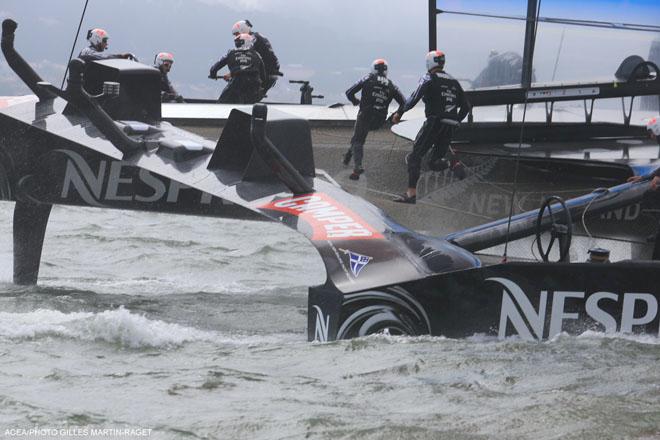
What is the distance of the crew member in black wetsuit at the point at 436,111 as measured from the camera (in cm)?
988

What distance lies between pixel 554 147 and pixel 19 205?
14.5 ft

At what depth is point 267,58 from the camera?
14.0m

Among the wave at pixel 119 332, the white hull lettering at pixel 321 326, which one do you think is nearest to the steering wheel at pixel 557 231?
the white hull lettering at pixel 321 326

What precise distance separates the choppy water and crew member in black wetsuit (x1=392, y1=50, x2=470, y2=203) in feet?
9.64

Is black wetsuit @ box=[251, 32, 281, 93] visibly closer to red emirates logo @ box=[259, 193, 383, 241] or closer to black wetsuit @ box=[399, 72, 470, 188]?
black wetsuit @ box=[399, 72, 470, 188]

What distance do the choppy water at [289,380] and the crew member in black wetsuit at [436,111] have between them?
2.94 metres

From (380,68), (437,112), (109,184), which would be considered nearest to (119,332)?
(109,184)

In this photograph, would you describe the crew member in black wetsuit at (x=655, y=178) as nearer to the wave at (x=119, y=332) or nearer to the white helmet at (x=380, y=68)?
the wave at (x=119, y=332)

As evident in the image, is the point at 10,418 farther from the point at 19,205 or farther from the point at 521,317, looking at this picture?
the point at 19,205

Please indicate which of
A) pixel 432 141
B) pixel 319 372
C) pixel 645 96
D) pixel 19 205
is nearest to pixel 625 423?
pixel 319 372

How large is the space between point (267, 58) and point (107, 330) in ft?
26.9

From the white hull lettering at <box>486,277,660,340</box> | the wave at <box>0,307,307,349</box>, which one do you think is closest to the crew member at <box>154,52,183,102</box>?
the wave at <box>0,307,307,349</box>

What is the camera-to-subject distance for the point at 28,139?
24.5ft

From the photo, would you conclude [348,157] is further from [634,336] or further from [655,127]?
[634,336]
